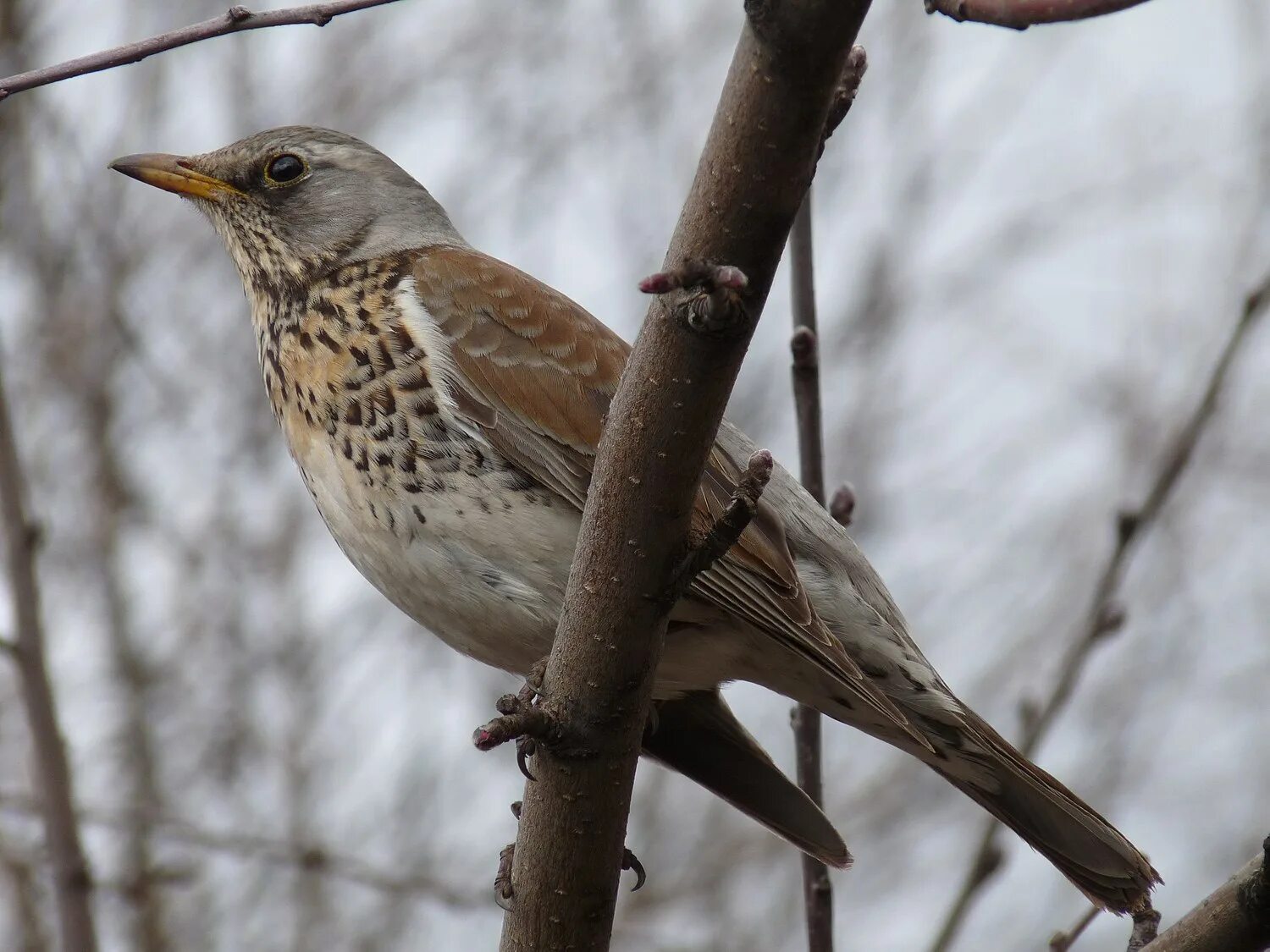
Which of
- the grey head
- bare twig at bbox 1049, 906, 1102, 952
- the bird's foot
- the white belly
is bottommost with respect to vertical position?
bare twig at bbox 1049, 906, 1102, 952

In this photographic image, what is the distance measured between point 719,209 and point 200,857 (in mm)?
7082

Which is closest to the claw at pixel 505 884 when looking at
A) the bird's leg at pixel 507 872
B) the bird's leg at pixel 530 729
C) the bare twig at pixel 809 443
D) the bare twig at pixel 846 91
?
the bird's leg at pixel 507 872

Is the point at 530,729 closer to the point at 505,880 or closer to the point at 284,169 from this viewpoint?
the point at 505,880

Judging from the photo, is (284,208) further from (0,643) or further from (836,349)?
(836,349)

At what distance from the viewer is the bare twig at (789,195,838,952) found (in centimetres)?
390

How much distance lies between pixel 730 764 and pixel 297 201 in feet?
8.12

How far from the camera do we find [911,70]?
10.4 meters

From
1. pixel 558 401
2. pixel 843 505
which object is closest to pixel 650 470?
pixel 558 401

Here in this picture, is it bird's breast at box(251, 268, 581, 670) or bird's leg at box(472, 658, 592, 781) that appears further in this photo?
bird's breast at box(251, 268, 581, 670)

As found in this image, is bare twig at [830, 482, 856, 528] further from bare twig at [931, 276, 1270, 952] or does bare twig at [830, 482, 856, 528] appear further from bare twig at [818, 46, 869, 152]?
bare twig at [818, 46, 869, 152]

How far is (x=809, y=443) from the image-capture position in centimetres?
408

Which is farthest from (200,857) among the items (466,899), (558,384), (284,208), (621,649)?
(621,649)

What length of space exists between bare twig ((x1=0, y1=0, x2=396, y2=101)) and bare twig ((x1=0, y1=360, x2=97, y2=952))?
4.32 feet

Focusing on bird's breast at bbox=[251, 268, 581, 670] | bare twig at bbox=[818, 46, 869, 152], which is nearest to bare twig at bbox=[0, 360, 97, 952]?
bird's breast at bbox=[251, 268, 581, 670]
